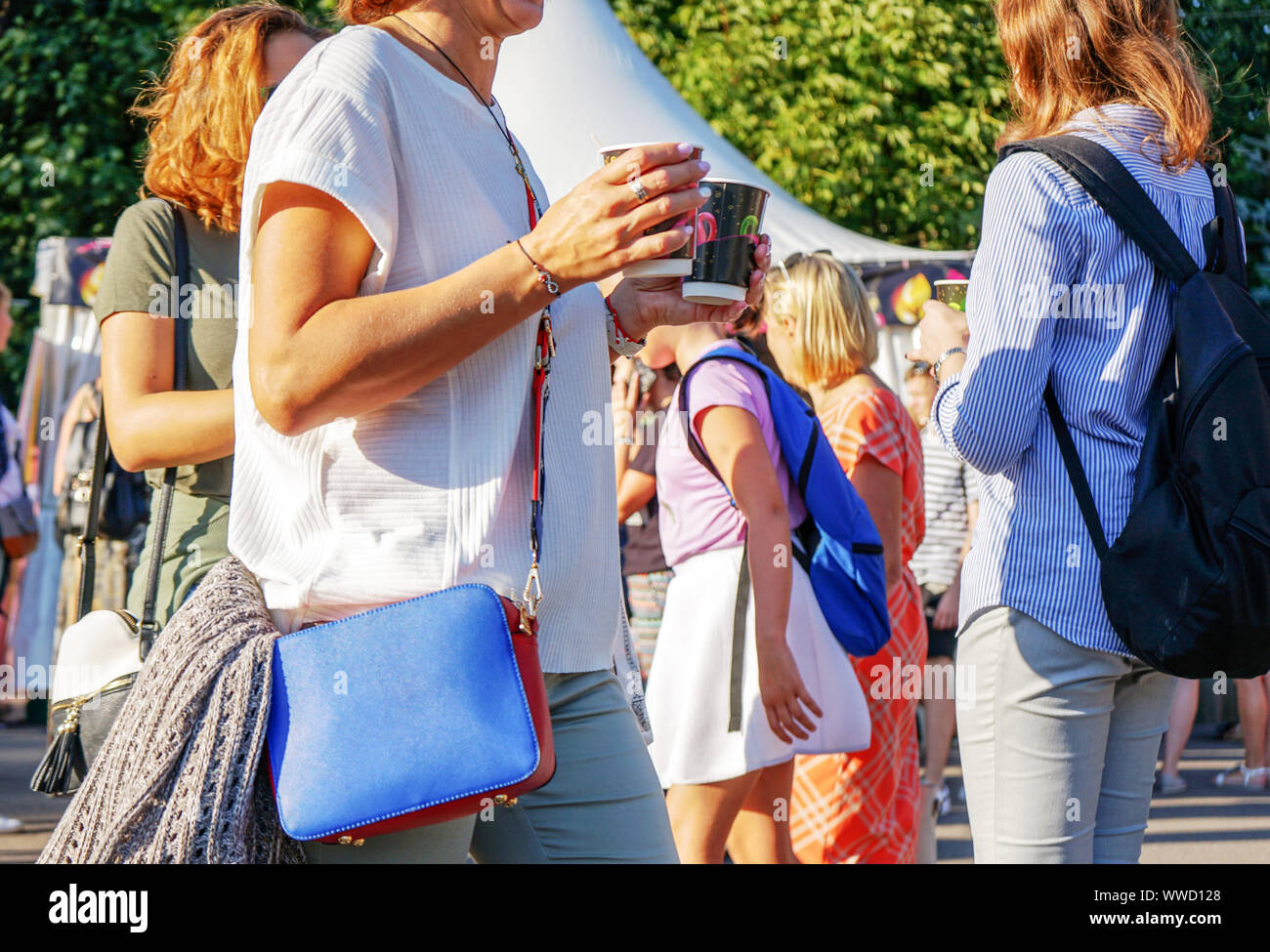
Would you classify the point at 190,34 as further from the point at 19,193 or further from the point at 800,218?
the point at 19,193

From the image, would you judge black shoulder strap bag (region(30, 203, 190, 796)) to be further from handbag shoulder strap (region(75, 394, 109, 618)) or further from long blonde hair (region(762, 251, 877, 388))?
long blonde hair (region(762, 251, 877, 388))

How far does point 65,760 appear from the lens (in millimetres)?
2182

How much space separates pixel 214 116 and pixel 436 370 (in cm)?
123

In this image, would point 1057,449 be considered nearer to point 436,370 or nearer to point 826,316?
point 436,370

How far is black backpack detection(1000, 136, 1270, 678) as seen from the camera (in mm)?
2059

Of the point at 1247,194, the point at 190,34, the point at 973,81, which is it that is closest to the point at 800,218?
the point at 973,81

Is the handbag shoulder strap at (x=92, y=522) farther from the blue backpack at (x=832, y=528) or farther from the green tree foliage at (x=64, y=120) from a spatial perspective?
the green tree foliage at (x=64, y=120)

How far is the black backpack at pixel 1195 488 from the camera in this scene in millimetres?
2059

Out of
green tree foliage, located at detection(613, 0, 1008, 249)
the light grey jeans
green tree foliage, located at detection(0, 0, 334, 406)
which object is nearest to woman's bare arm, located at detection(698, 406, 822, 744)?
the light grey jeans

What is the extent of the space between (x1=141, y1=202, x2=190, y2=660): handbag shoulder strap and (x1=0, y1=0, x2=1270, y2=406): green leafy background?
10.1m

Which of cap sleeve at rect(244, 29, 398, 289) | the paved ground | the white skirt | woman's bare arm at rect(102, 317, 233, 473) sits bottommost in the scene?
the paved ground

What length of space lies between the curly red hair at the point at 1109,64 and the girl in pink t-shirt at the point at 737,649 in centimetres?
117

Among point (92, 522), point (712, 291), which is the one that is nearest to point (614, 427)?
point (712, 291)

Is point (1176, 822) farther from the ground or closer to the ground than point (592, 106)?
closer to the ground
